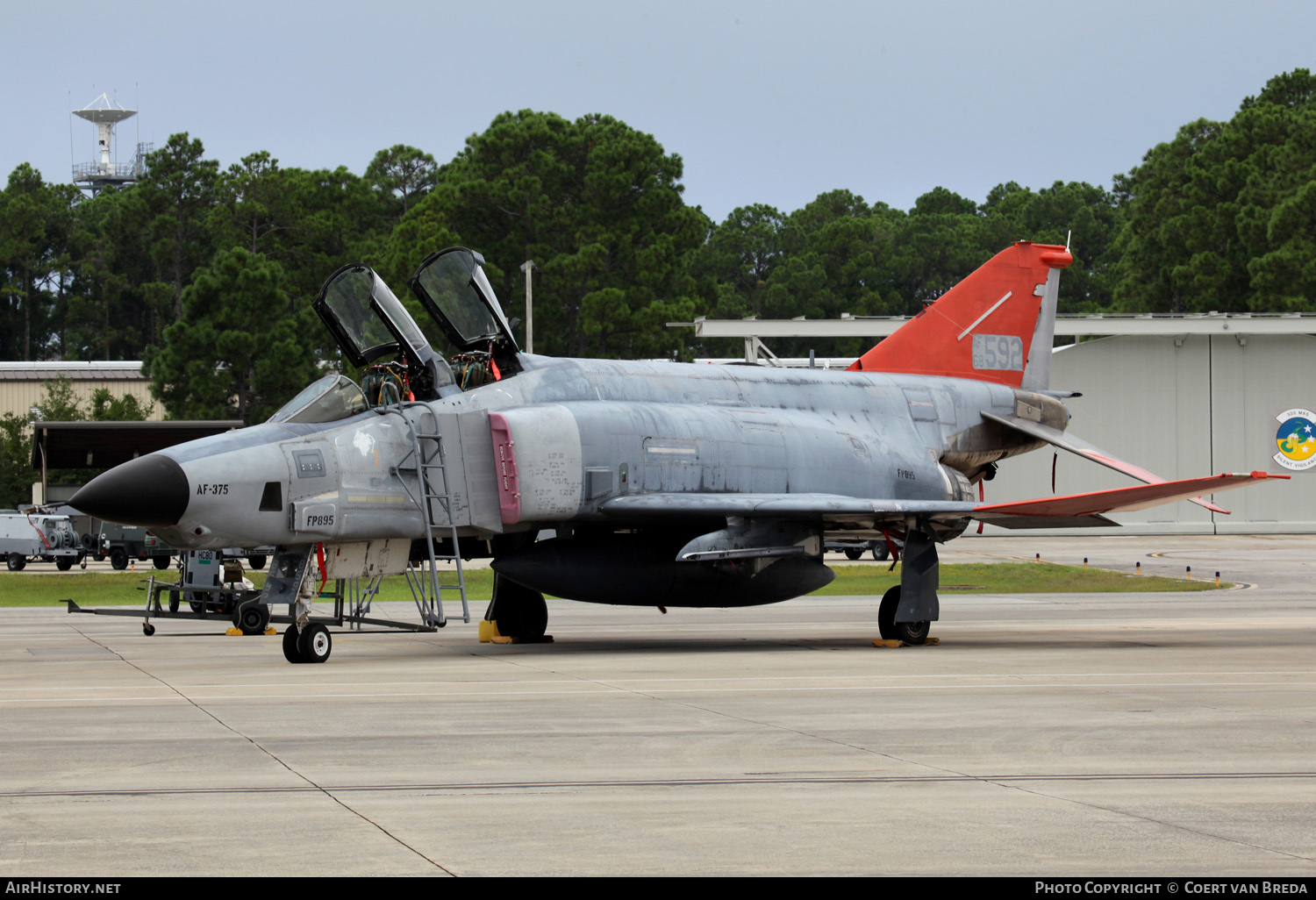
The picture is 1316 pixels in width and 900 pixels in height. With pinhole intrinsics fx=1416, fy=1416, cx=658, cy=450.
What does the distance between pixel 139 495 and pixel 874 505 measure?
788cm

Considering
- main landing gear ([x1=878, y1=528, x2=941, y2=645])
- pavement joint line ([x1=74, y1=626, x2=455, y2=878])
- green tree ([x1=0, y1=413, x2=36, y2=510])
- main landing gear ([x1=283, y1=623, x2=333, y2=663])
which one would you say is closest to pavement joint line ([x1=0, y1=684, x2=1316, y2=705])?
pavement joint line ([x1=74, y1=626, x2=455, y2=878])

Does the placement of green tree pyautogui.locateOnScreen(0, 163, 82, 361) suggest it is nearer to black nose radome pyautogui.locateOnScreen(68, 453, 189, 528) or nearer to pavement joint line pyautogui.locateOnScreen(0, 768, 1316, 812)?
black nose radome pyautogui.locateOnScreen(68, 453, 189, 528)

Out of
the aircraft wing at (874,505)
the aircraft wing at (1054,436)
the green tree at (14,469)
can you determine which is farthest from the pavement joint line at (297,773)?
the green tree at (14,469)

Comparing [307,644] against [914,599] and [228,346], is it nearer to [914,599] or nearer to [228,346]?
[914,599]

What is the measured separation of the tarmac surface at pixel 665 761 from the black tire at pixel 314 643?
148 mm

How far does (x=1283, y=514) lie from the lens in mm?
52719

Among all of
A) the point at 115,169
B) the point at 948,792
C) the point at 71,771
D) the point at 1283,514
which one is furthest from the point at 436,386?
the point at 115,169

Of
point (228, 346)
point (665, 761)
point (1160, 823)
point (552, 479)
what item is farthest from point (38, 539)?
point (1160, 823)

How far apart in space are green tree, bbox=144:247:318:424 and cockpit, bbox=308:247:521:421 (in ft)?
125

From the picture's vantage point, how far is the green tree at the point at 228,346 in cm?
5275

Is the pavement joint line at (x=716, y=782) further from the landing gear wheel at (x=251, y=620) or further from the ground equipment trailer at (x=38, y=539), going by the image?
the ground equipment trailer at (x=38, y=539)

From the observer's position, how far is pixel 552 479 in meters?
15.5

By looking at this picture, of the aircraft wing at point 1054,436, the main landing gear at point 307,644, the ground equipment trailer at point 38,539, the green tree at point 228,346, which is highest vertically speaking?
the green tree at point 228,346

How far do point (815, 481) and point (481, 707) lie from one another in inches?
291
